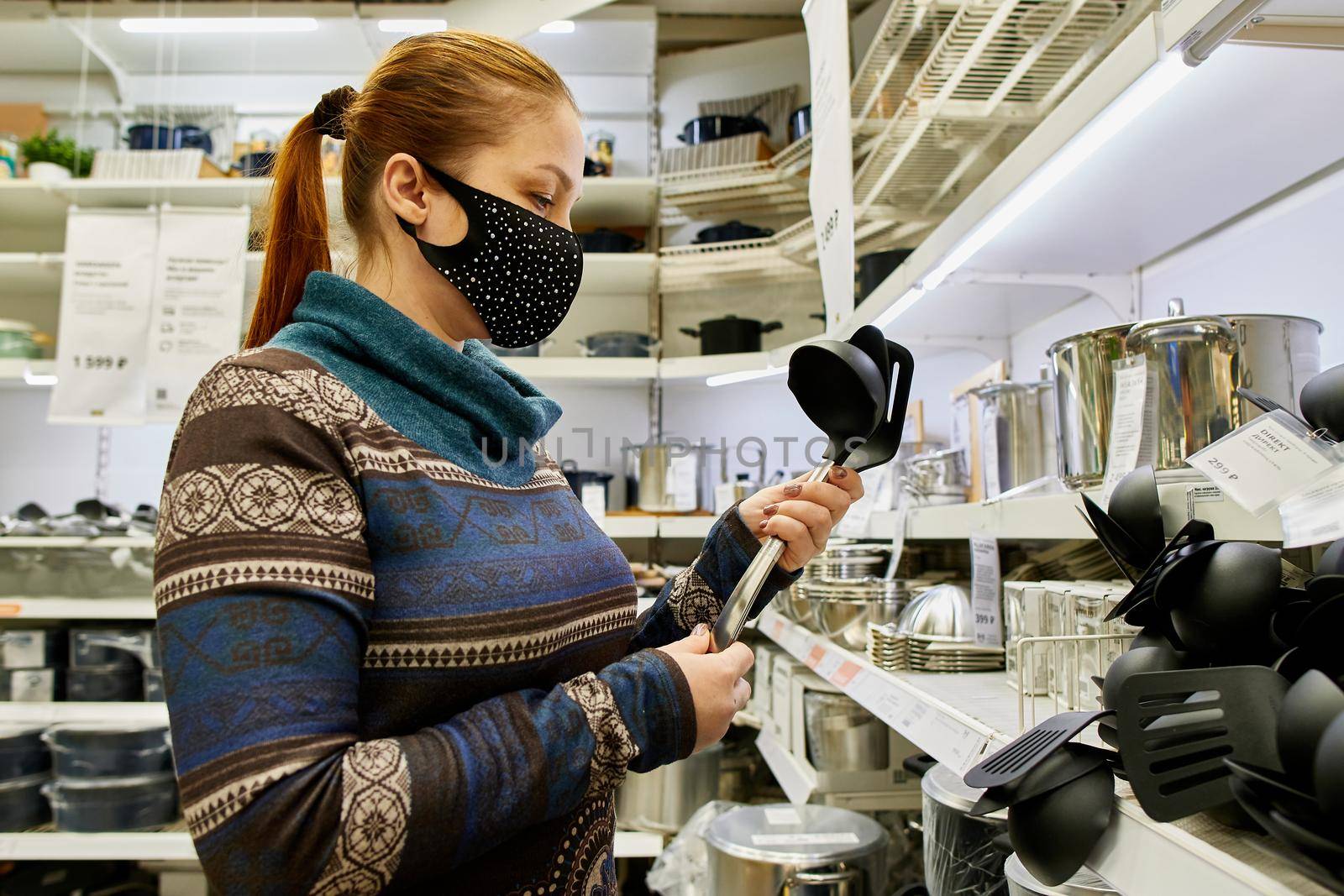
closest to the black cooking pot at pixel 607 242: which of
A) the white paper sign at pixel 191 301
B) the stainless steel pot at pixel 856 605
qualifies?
the white paper sign at pixel 191 301

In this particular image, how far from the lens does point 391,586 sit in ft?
2.15

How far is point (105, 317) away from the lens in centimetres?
291

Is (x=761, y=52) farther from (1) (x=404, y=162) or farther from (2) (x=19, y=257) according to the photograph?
(1) (x=404, y=162)

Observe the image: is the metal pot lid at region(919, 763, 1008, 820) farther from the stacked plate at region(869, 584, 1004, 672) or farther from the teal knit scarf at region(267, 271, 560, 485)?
the teal knit scarf at region(267, 271, 560, 485)

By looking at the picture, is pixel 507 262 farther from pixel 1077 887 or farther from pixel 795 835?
pixel 795 835

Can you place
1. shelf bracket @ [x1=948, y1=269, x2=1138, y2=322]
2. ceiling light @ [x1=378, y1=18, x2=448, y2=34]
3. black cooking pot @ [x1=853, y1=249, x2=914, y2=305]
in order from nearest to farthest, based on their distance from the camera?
shelf bracket @ [x1=948, y1=269, x2=1138, y2=322]
black cooking pot @ [x1=853, y1=249, x2=914, y2=305]
ceiling light @ [x1=378, y1=18, x2=448, y2=34]

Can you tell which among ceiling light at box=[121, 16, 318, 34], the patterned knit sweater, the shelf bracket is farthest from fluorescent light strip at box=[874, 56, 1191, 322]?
ceiling light at box=[121, 16, 318, 34]

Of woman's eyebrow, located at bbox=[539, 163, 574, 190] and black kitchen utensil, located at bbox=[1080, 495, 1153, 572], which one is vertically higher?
woman's eyebrow, located at bbox=[539, 163, 574, 190]

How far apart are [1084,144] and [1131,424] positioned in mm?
281

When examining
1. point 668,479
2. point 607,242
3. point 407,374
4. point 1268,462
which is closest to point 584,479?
point 668,479

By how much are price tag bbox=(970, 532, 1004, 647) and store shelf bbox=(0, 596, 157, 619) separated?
237 cm

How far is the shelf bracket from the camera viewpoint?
156 cm

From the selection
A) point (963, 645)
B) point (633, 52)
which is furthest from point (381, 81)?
point (633, 52)

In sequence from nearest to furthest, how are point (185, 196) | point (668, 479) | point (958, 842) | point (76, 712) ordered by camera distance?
point (958, 842) < point (76, 712) < point (668, 479) < point (185, 196)
